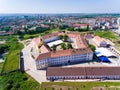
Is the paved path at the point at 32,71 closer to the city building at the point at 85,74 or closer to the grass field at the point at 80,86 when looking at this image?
the city building at the point at 85,74

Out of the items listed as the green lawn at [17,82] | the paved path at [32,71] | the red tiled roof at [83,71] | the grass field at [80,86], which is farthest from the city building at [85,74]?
the green lawn at [17,82]

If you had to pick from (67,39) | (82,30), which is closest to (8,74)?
(67,39)

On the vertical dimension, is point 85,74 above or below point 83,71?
below

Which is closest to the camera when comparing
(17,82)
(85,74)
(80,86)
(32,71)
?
(80,86)

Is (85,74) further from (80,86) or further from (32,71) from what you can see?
(32,71)

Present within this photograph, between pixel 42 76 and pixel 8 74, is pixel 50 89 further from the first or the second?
pixel 8 74

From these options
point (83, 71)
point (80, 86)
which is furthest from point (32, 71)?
point (80, 86)
